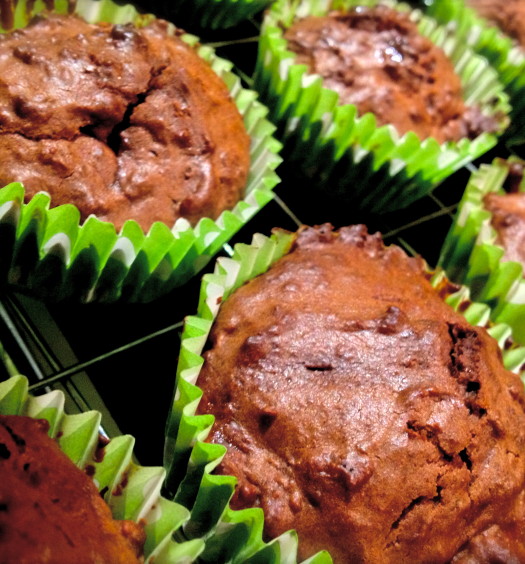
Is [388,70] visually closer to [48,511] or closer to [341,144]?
[341,144]

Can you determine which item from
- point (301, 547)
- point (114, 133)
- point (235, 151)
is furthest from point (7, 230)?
point (301, 547)

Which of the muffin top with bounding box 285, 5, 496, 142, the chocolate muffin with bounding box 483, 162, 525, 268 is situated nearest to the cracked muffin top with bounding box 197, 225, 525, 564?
the chocolate muffin with bounding box 483, 162, 525, 268

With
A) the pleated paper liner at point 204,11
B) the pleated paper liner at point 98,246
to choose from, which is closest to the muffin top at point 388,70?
the pleated paper liner at point 204,11

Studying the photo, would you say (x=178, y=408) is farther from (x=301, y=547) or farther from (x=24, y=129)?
(x=24, y=129)

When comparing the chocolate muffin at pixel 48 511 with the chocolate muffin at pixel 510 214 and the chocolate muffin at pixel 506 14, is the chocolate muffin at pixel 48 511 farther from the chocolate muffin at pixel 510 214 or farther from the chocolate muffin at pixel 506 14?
the chocolate muffin at pixel 506 14

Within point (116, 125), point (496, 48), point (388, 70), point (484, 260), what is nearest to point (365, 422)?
point (484, 260)
